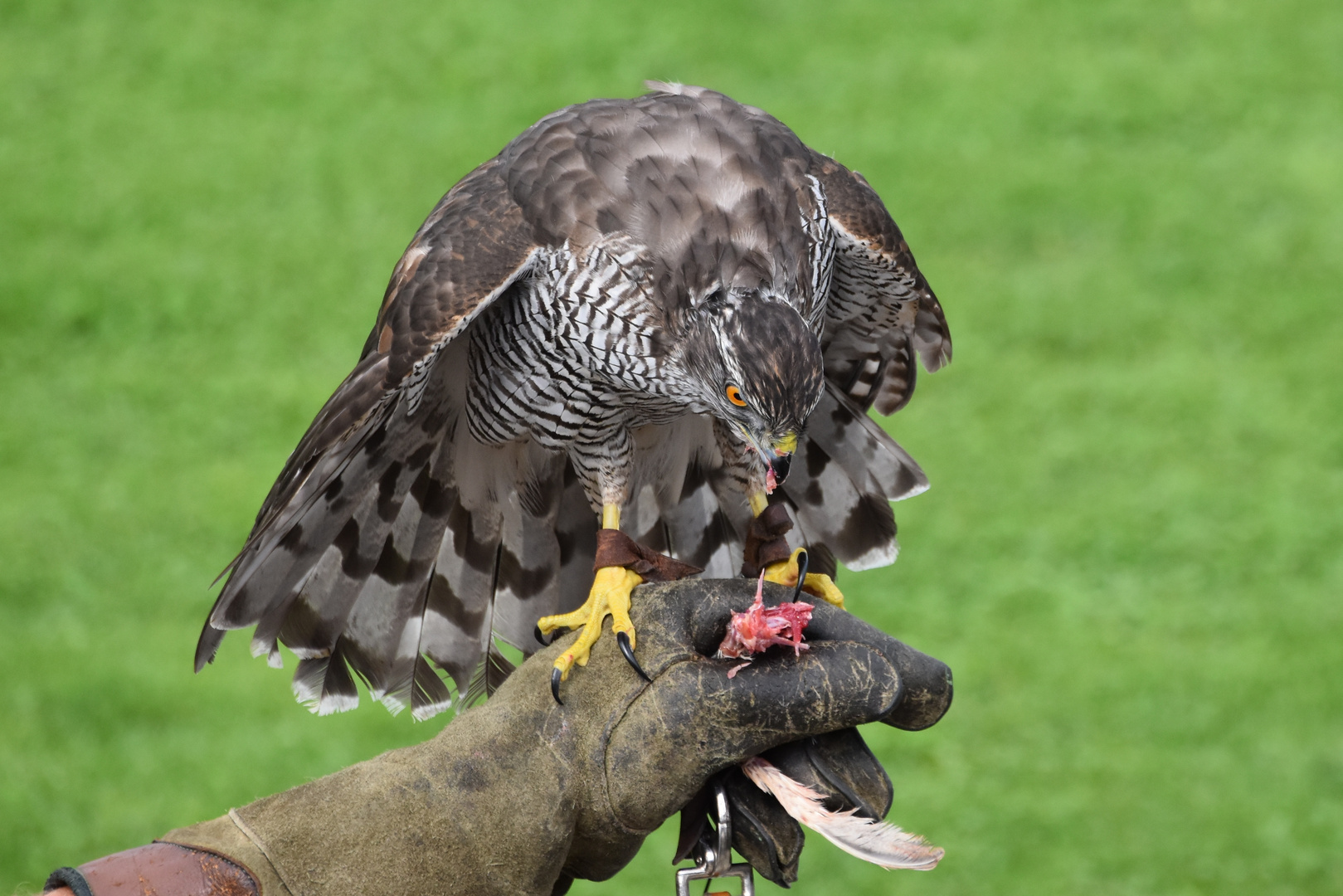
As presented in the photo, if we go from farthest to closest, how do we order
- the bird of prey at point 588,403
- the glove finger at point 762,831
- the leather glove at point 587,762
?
the bird of prey at point 588,403, the glove finger at point 762,831, the leather glove at point 587,762

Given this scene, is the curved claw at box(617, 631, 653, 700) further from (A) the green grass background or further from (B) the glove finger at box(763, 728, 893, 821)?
(A) the green grass background

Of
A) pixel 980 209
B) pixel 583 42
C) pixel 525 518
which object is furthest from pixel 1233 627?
pixel 583 42

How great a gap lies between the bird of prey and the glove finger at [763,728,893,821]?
1.51 ft

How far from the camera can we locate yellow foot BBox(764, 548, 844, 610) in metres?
3.98

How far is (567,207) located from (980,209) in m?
6.82

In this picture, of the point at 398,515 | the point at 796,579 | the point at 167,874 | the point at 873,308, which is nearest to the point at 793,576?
the point at 796,579

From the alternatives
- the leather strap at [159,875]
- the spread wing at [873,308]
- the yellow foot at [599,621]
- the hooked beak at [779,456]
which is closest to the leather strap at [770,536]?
the yellow foot at [599,621]

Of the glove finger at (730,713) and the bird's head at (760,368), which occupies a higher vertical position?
the bird's head at (760,368)

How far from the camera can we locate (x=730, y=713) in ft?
10.8

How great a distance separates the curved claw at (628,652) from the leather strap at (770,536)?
0.55m

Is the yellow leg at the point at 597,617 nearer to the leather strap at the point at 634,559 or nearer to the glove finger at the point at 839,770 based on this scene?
the leather strap at the point at 634,559

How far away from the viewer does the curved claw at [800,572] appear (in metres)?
3.54

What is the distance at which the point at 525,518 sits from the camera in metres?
4.49

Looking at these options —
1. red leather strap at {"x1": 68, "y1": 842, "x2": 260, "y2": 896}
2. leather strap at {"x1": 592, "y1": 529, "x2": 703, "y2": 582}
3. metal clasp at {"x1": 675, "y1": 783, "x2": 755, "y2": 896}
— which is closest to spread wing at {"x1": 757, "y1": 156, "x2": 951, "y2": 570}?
leather strap at {"x1": 592, "y1": 529, "x2": 703, "y2": 582}
